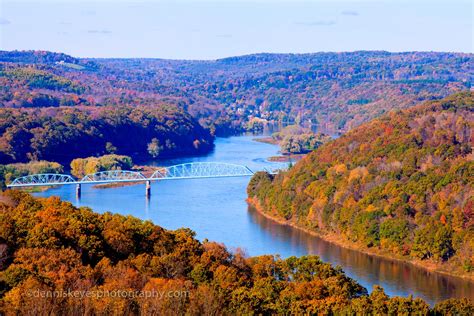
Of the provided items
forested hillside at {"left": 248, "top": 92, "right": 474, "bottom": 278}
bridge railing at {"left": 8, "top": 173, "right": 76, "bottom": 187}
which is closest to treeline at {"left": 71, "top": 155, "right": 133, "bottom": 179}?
bridge railing at {"left": 8, "top": 173, "right": 76, "bottom": 187}

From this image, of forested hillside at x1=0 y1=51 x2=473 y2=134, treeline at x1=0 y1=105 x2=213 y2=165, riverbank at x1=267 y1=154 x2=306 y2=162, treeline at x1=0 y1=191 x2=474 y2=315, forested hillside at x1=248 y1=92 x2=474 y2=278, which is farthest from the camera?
forested hillside at x1=0 y1=51 x2=473 y2=134

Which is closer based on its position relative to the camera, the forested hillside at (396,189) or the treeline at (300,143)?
the forested hillside at (396,189)

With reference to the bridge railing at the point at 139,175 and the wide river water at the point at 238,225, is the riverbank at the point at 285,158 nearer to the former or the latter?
the wide river water at the point at 238,225

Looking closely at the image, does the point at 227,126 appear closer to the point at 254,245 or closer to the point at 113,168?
the point at 113,168

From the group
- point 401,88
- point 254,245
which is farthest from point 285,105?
point 254,245

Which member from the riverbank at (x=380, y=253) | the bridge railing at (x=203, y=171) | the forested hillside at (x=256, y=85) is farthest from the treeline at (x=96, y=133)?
the riverbank at (x=380, y=253)

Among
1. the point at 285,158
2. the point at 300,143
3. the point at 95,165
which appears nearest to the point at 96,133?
the point at 95,165

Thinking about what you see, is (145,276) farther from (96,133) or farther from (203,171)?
(96,133)

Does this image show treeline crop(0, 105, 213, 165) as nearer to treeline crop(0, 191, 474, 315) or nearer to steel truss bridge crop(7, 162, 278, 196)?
steel truss bridge crop(7, 162, 278, 196)
